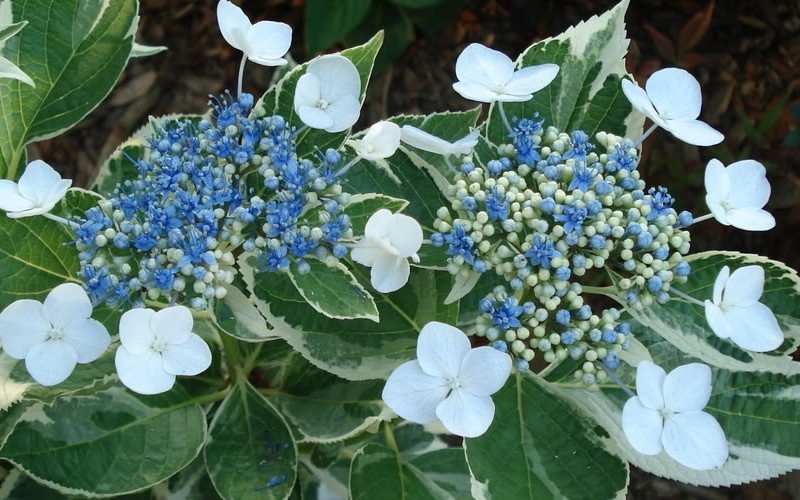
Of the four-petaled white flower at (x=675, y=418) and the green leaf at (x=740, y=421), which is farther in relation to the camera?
the green leaf at (x=740, y=421)

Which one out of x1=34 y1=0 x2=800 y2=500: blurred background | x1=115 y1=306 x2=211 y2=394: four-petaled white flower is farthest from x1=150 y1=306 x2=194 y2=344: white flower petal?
x1=34 y1=0 x2=800 y2=500: blurred background

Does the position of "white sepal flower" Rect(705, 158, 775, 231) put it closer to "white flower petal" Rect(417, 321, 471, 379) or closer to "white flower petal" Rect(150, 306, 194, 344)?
"white flower petal" Rect(417, 321, 471, 379)

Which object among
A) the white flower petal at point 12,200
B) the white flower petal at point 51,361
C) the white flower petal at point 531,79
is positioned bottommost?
the white flower petal at point 51,361

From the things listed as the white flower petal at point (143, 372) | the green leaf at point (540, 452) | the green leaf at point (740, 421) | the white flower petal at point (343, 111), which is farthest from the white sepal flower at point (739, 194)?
the white flower petal at point (143, 372)

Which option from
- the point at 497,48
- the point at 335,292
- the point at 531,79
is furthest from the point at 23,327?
the point at 497,48

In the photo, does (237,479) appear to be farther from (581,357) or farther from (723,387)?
(723,387)

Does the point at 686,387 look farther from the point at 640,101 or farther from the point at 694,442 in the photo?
the point at 640,101

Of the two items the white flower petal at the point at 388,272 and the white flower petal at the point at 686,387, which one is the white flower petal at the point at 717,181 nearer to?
the white flower petal at the point at 686,387

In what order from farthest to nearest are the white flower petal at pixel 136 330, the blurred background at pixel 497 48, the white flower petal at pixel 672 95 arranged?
1. the blurred background at pixel 497 48
2. the white flower petal at pixel 672 95
3. the white flower petal at pixel 136 330
